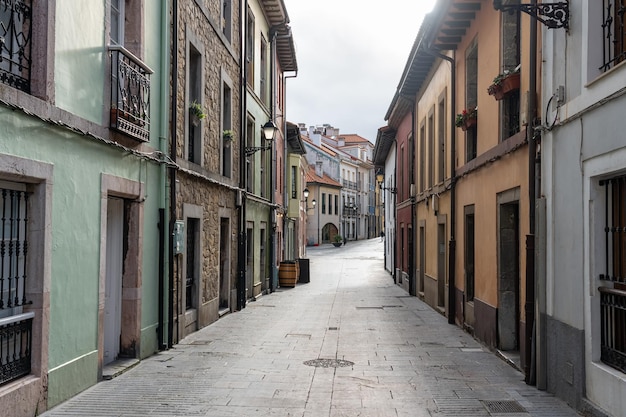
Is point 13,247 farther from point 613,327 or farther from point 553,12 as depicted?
point 553,12

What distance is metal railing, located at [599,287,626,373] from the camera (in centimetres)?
567

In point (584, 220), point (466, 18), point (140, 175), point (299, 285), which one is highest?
point (466, 18)

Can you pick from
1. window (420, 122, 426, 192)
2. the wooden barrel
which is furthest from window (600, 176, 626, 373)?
the wooden barrel

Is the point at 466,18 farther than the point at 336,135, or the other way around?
the point at 336,135

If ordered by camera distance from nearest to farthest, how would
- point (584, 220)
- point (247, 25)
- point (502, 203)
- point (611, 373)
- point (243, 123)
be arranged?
point (611, 373), point (584, 220), point (502, 203), point (243, 123), point (247, 25)

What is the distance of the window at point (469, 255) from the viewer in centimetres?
1250

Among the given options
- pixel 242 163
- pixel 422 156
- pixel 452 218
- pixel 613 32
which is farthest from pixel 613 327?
pixel 422 156

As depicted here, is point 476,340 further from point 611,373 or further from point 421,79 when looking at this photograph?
point 421,79

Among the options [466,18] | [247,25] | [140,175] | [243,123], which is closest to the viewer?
[140,175]

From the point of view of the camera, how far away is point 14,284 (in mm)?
6066

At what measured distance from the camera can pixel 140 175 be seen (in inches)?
358

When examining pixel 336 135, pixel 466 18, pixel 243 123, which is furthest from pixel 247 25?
pixel 336 135

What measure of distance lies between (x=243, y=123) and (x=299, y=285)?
9.94 meters

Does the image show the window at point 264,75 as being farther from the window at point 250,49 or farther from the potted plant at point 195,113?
the potted plant at point 195,113
